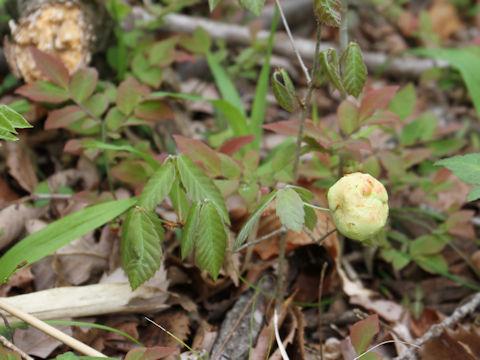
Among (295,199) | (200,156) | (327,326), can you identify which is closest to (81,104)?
(200,156)

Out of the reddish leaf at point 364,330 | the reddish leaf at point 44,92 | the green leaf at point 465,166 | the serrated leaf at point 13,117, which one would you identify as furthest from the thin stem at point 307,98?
the reddish leaf at point 44,92

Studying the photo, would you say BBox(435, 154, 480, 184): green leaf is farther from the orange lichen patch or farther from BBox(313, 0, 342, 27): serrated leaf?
the orange lichen patch

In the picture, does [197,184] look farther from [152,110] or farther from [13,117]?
[152,110]

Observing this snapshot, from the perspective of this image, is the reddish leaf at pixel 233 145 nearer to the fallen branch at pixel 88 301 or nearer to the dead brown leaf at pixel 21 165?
the fallen branch at pixel 88 301

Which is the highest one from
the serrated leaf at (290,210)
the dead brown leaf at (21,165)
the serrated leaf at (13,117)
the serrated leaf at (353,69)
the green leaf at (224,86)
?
the serrated leaf at (353,69)

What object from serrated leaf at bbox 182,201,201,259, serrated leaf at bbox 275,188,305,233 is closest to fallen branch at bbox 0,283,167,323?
serrated leaf at bbox 182,201,201,259

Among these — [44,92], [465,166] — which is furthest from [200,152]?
[465,166]

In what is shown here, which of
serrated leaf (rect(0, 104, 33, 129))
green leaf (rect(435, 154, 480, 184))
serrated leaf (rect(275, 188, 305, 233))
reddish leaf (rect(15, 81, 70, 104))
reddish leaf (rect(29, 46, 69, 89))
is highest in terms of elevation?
serrated leaf (rect(0, 104, 33, 129))
